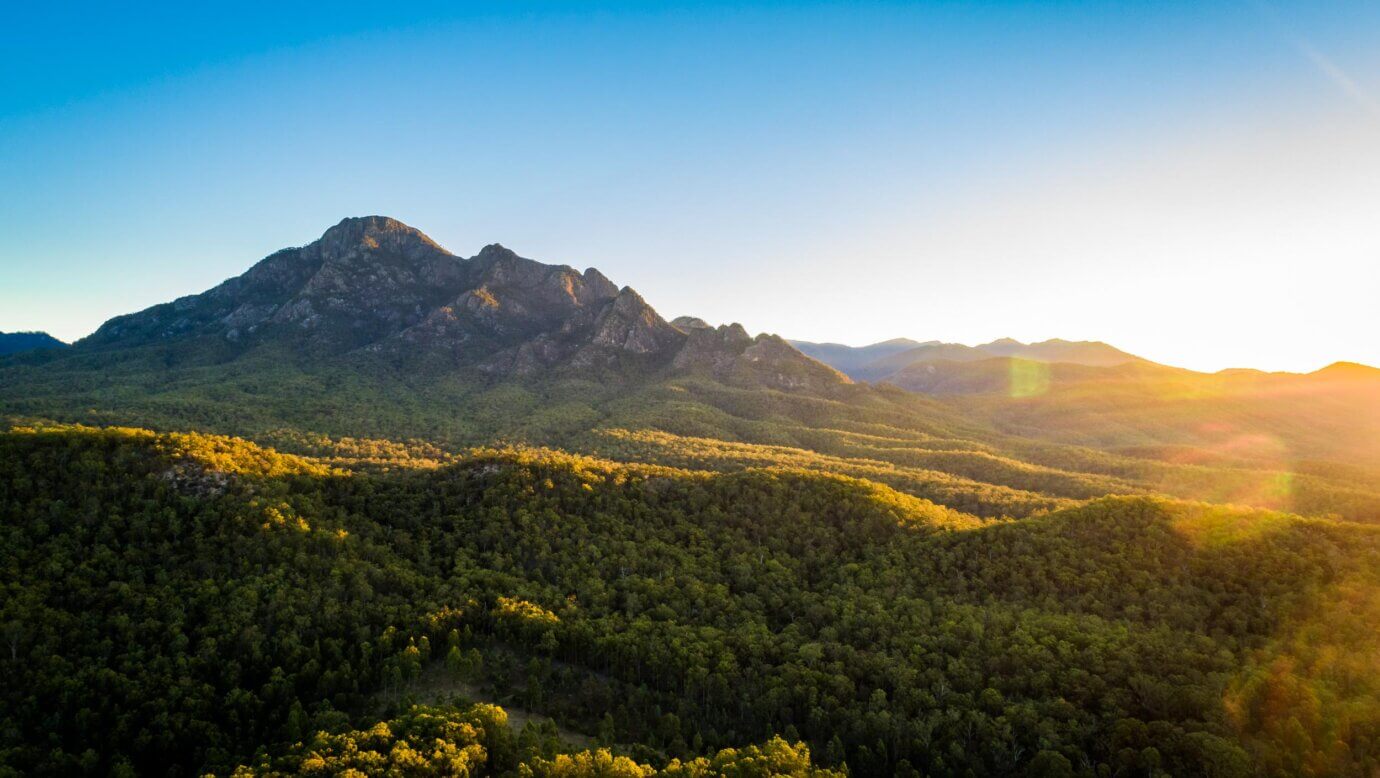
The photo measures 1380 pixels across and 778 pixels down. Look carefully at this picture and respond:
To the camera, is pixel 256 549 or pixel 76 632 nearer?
pixel 76 632

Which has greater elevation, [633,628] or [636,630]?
[633,628]

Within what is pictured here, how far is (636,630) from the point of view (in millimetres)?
90812

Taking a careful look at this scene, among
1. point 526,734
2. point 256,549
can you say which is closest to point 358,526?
point 256,549

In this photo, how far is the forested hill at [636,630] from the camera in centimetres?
6575

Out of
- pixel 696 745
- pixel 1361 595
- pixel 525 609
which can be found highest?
pixel 1361 595

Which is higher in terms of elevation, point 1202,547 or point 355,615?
point 1202,547

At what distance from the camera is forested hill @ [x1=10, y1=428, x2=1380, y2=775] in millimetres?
65750

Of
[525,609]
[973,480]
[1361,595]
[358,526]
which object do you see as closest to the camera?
[1361,595]

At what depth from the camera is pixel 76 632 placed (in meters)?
74.6

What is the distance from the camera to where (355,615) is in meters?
88.6

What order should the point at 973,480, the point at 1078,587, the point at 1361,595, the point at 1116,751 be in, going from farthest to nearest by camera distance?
the point at 973,480, the point at 1078,587, the point at 1361,595, the point at 1116,751

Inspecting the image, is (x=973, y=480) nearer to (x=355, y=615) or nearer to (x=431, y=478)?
(x=431, y=478)

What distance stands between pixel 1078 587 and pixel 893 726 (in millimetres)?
51128

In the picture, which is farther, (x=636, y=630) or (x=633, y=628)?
(x=633, y=628)
